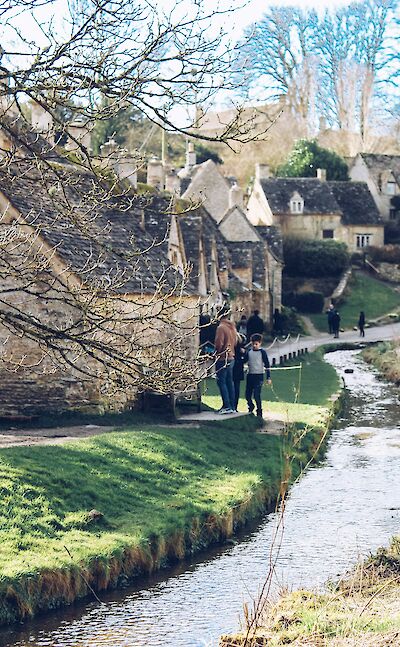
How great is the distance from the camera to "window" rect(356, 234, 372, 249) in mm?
79500

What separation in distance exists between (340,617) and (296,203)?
Result: 6522 centimetres

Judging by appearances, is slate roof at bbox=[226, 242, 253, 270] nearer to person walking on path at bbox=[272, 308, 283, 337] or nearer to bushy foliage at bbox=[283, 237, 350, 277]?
person walking on path at bbox=[272, 308, 283, 337]

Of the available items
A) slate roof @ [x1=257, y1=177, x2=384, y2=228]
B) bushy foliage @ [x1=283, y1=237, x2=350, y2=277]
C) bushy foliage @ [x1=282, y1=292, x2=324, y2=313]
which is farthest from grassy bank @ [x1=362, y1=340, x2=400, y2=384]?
slate roof @ [x1=257, y1=177, x2=384, y2=228]

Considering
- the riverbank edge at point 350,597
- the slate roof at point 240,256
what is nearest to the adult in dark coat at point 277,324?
the slate roof at point 240,256

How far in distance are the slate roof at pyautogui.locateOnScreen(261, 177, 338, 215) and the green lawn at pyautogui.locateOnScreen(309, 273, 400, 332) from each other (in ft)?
18.9

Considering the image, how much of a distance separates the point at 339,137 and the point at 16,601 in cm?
9457

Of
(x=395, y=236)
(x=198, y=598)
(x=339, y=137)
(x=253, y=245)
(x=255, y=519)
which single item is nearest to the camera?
(x=198, y=598)

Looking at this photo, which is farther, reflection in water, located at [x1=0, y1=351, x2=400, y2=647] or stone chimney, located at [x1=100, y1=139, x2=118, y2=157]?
reflection in water, located at [x1=0, y1=351, x2=400, y2=647]

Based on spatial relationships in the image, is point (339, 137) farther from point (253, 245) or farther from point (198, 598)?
point (198, 598)

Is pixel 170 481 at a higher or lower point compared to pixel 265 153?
lower

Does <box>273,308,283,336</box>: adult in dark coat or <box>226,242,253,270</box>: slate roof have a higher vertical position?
<box>226,242,253,270</box>: slate roof

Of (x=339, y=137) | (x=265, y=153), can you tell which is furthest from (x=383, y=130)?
(x=265, y=153)

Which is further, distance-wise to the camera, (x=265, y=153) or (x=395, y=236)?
(x=265, y=153)

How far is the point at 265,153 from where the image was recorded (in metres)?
95.9
